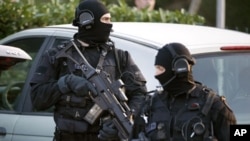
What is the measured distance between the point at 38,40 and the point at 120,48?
0.96m

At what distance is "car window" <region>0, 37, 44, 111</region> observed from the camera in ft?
25.6

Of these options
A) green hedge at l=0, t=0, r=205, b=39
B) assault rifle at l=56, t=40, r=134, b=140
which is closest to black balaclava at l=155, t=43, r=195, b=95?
assault rifle at l=56, t=40, r=134, b=140

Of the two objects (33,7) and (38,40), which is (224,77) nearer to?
(38,40)

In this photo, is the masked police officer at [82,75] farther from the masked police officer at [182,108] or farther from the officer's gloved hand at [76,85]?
the masked police officer at [182,108]

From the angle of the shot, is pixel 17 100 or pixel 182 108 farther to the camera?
pixel 17 100

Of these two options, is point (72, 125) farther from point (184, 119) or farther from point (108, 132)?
point (184, 119)

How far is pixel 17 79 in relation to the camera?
8.04m

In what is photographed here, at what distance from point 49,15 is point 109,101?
176 inches

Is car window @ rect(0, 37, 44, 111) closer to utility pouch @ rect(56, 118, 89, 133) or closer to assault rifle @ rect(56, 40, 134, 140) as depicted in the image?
utility pouch @ rect(56, 118, 89, 133)

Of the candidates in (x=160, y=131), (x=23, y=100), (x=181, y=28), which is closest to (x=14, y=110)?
(x=23, y=100)

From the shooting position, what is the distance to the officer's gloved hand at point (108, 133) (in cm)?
614

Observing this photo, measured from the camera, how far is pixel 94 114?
633 centimetres

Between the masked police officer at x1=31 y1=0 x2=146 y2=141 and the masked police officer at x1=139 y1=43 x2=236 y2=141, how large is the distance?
95 cm

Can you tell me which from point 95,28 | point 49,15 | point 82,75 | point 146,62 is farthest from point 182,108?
point 49,15
